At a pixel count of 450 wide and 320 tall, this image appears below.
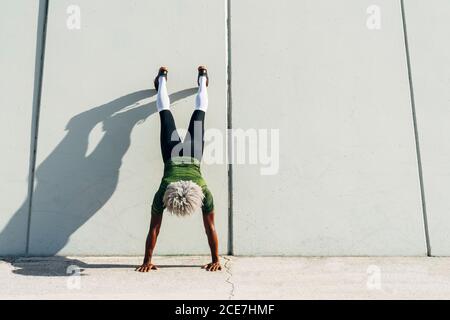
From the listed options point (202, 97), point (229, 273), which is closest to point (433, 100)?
point (202, 97)

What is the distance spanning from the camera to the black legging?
346cm

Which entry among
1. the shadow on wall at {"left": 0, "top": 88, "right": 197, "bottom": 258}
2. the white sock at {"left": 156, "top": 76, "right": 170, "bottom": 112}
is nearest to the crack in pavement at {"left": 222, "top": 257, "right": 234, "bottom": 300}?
the shadow on wall at {"left": 0, "top": 88, "right": 197, "bottom": 258}

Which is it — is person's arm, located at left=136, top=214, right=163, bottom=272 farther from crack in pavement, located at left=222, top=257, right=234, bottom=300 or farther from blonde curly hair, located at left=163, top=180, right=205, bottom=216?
crack in pavement, located at left=222, top=257, right=234, bottom=300

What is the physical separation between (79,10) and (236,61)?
189cm

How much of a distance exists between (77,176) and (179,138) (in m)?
1.21

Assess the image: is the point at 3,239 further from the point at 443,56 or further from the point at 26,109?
the point at 443,56

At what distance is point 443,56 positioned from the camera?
4184mm

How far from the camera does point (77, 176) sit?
12.6 ft

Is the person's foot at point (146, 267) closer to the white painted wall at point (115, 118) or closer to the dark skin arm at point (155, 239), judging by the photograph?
the dark skin arm at point (155, 239)

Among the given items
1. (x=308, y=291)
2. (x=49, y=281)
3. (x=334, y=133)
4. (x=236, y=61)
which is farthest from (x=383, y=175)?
(x=49, y=281)

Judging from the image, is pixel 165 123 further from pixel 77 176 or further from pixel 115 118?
pixel 77 176

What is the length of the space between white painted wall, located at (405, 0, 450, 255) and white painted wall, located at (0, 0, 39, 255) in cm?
434

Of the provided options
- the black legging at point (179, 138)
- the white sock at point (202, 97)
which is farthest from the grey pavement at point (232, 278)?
the white sock at point (202, 97)

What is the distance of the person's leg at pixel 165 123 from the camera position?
3.48 meters
